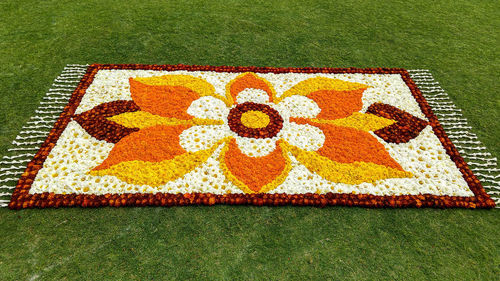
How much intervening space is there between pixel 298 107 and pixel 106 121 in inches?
126

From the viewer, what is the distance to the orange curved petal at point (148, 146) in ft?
14.4

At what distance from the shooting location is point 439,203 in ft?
13.4

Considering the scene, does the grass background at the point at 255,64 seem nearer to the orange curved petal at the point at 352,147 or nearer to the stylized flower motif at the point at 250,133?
the stylized flower motif at the point at 250,133

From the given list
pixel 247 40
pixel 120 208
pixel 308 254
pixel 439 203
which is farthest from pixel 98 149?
pixel 439 203

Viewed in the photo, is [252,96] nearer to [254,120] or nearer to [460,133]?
[254,120]

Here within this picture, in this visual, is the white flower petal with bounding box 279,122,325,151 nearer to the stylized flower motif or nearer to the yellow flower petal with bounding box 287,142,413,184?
the stylized flower motif

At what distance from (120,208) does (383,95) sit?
15.7 feet

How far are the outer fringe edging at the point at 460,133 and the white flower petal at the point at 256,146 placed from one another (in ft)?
9.81

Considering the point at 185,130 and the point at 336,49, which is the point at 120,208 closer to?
the point at 185,130

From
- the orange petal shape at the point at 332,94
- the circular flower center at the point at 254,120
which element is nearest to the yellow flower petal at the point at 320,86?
the orange petal shape at the point at 332,94

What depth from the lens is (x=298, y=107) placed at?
5312 millimetres

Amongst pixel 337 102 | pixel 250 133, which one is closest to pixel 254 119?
pixel 250 133

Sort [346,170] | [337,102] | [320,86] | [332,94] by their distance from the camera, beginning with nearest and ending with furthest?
[346,170], [337,102], [332,94], [320,86]

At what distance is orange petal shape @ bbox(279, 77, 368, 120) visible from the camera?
5.25m
